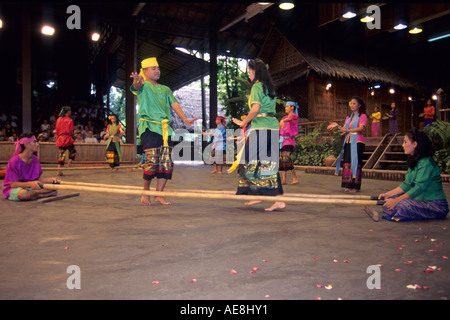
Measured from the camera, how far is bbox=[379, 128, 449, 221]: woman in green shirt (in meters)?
3.55

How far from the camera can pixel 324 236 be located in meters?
2.99

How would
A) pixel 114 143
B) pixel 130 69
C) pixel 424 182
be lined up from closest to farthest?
pixel 424 182 < pixel 114 143 < pixel 130 69

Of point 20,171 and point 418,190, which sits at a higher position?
point 20,171

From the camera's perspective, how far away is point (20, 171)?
4863mm

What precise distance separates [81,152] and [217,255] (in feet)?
45.4

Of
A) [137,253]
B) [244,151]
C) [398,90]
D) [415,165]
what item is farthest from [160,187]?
[398,90]

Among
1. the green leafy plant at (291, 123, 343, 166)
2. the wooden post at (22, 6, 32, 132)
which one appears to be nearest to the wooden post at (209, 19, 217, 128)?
the green leafy plant at (291, 123, 343, 166)

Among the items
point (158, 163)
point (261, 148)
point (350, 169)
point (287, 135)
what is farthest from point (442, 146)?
point (158, 163)

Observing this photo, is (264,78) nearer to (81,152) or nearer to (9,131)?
(81,152)

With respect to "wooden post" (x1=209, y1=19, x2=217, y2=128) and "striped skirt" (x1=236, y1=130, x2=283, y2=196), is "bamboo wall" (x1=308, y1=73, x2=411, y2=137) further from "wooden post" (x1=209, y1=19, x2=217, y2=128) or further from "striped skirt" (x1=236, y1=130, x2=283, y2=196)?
"striped skirt" (x1=236, y1=130, x2=283, y2=196)

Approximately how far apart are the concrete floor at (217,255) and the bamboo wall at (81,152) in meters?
11.1

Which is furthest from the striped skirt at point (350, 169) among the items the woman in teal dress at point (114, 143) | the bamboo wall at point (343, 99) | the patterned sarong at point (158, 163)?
the bamboo wall at point (343, 99)
